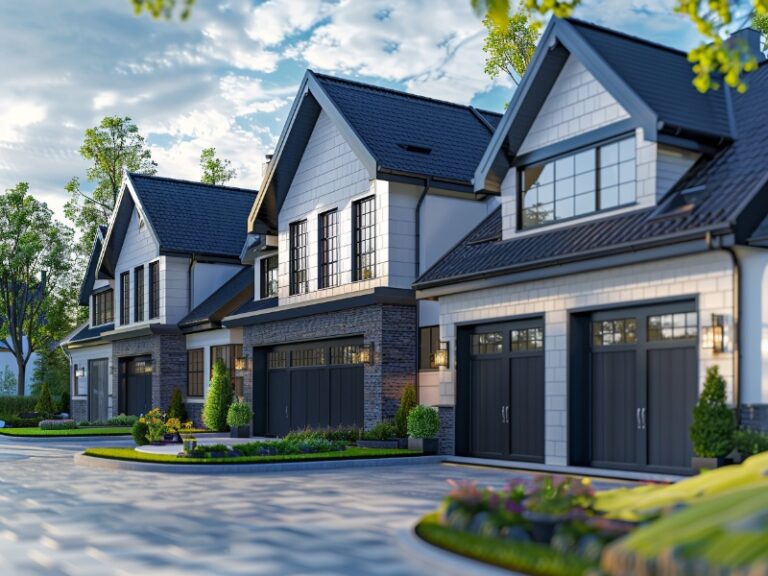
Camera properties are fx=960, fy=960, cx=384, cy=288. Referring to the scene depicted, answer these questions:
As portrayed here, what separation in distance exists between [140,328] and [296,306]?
37.9ft

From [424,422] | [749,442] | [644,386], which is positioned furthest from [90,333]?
[749,442]

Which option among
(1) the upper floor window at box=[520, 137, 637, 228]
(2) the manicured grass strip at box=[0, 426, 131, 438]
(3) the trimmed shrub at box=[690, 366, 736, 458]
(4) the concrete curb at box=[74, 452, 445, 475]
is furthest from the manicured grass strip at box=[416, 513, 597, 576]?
(2) the manicured grass strip at box=[0, 426, 131, 438]

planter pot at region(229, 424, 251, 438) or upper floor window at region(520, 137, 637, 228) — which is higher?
upper floor window at region(520, 137, 637, 228)

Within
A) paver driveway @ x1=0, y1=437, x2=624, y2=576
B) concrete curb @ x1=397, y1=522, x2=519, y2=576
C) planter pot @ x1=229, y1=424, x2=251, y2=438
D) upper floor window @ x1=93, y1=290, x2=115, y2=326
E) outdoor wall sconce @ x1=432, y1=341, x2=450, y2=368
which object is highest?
upper floor window @ x1=93, y1=290, x2=115, y2=326

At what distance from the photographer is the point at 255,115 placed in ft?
94.1

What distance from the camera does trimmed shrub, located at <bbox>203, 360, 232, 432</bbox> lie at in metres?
30.5

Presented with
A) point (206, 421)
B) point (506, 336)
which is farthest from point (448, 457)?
point (206, 421)

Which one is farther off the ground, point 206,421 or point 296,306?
point 296,306

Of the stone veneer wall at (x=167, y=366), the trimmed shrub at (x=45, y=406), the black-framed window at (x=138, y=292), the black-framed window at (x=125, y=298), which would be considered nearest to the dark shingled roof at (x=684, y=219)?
the stone veneer wall at (x=167, y=366)

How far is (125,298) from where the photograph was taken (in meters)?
39.1

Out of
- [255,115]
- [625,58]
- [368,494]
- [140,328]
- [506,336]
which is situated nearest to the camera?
[368,494]

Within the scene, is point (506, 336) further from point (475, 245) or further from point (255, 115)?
point (255, 115)

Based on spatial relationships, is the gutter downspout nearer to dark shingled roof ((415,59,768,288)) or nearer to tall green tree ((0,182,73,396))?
dark shingled roof ((415,59,768,288))

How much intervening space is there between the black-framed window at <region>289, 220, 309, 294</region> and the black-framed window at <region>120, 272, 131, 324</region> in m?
13.2
